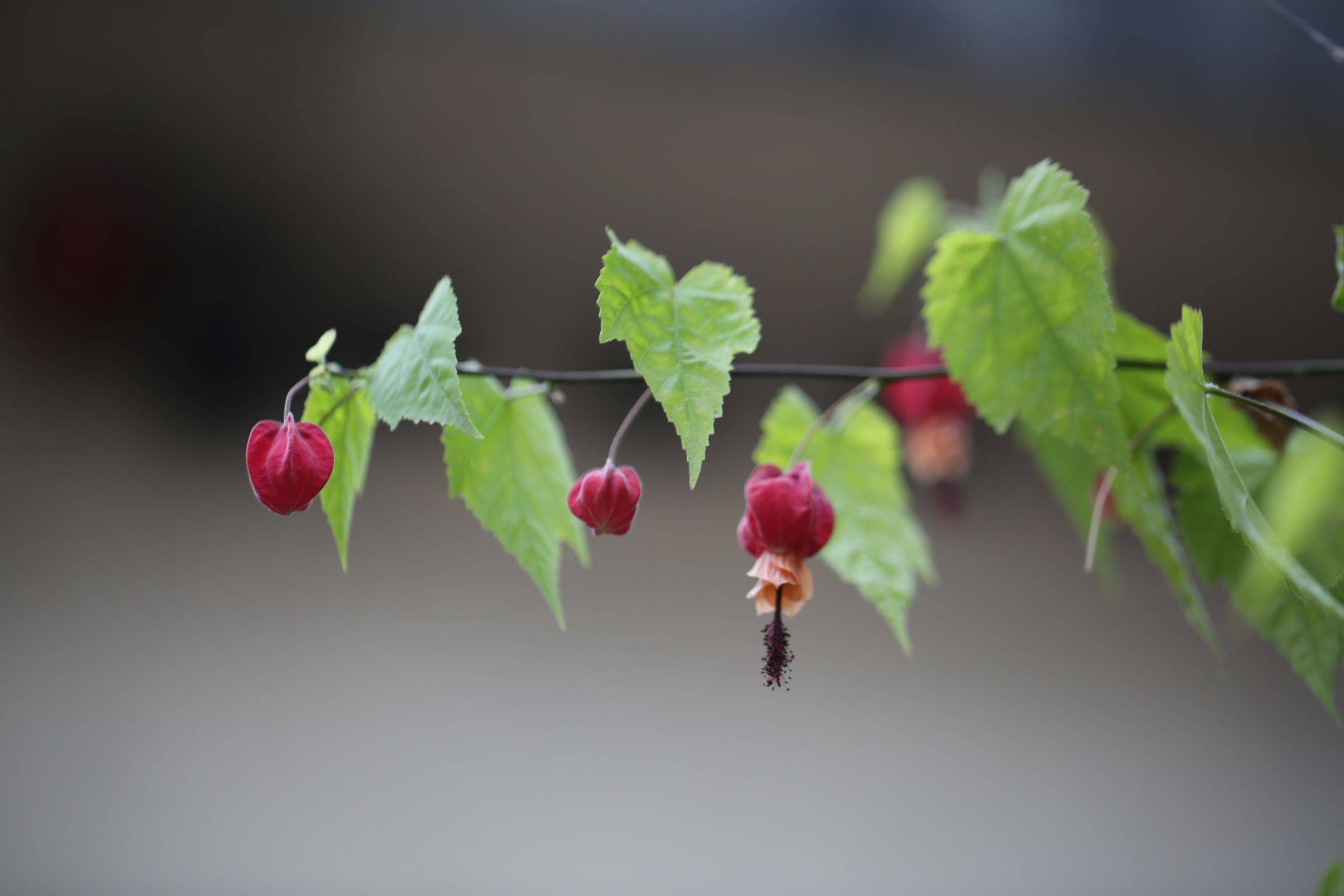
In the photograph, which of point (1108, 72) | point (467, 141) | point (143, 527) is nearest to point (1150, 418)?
point (467, 141)

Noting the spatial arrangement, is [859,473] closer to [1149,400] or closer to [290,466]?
[1149,400]

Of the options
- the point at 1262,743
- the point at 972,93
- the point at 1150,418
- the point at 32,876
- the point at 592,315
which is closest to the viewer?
the point at 1150,418

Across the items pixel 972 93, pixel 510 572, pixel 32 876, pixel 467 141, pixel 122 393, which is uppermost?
pixel 972 93

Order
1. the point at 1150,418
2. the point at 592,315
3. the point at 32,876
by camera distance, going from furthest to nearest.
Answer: the point at 592,315 < the point at 32,876 < the point at 1150,418

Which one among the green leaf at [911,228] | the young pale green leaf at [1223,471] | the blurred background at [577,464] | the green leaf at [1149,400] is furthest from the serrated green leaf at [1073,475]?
the blurred background at [577,464]

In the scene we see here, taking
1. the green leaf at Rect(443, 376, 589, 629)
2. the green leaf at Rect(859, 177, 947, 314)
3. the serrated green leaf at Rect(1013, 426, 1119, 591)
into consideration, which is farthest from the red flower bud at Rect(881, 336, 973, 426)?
the green leaf at Rect(443, 376, 589, 629)

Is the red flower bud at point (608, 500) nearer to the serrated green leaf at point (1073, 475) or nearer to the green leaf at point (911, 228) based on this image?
the serrated green leaf at point (1073, 475)

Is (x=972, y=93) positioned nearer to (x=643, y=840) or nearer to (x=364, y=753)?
(x=643, y=840)
